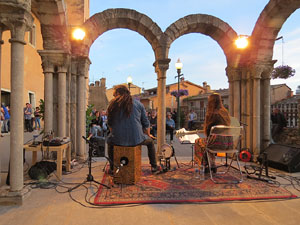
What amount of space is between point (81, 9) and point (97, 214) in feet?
17.7

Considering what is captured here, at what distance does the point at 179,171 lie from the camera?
14.6ft

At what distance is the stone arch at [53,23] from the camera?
4.44 m

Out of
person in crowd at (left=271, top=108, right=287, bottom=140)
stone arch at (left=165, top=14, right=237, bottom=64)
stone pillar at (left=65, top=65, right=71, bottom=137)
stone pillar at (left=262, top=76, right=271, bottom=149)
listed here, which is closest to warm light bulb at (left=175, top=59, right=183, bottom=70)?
stone arch at (left=165, top=14, right=237, bottom=64)

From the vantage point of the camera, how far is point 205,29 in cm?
571

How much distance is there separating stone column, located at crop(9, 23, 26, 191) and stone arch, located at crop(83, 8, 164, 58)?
2.33m

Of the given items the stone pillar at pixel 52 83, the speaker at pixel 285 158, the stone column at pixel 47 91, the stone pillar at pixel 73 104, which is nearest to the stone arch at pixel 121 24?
the stone pillar at pixel 73 104

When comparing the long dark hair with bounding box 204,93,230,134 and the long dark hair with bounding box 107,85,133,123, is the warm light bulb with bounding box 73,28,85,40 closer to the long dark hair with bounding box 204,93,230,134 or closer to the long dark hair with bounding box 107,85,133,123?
the long dark hair with bounding box 107,85,133,123

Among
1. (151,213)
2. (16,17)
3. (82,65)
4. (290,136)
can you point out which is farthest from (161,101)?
(290,136)

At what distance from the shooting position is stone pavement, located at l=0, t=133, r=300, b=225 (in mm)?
2383

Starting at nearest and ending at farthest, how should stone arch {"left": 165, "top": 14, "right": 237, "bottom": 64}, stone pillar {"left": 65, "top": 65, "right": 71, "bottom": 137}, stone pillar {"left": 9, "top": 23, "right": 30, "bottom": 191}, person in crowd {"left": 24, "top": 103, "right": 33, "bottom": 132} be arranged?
stone pillar {"left": 9, "top": 23, "right": 30, "bottom": 191}
stone pillar {"left": 65, "top": 65, "right": 71, "bottom": 137}
stone arch {"left": 165, "top": 14, "right": 237, "bottom": 64}
person in crowd {"left": 24, "top": 103, "right": 33, "bottom": 132}

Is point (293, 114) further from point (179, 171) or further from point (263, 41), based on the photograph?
point (179, 171)

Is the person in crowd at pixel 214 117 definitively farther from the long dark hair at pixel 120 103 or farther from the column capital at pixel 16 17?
the column capital at pixel 16 17

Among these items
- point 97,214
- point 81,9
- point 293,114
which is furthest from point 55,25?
point 293,114

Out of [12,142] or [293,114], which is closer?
[12,142]
